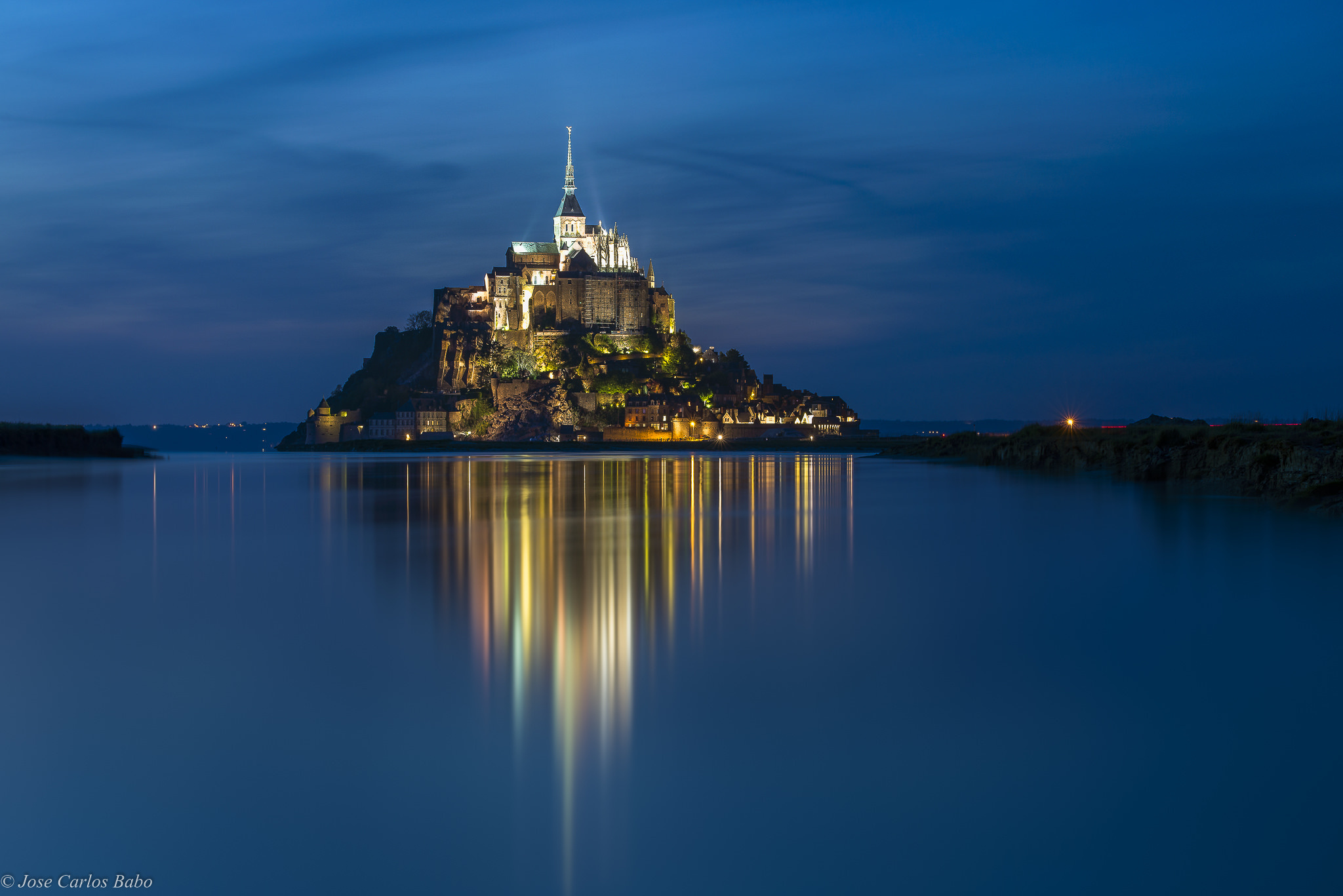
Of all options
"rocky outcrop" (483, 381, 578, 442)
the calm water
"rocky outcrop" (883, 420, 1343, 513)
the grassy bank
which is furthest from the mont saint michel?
the calm water

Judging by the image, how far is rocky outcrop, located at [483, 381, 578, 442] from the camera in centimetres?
9000

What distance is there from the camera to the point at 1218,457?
810 inches

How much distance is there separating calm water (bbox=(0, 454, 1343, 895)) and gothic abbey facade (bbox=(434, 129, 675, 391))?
86499 mm

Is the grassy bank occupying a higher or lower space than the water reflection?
higher

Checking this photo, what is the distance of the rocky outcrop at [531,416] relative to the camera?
90000 millimetres

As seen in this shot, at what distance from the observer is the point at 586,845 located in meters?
3.25

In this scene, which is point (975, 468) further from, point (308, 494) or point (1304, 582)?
point (1304, 582)

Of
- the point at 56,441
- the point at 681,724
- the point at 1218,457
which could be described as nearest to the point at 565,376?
the point at 56,441

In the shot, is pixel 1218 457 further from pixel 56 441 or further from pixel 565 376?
pixel 565 376

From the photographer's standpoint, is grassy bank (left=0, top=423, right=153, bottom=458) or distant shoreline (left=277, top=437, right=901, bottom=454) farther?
distant shoreline (left=277, top=437, right=901, bottom=454)

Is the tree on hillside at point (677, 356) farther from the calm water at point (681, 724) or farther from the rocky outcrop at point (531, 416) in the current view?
the calm water at point (681, 724)

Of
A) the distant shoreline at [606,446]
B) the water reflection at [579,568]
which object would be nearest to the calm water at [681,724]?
the water reflection at [579,568]

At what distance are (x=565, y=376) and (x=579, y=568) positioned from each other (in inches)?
3274

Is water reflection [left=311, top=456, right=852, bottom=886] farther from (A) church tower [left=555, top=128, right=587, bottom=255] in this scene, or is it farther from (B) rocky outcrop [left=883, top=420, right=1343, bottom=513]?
(A) church tower [left=555, top=128, right=587, bottom=255]
